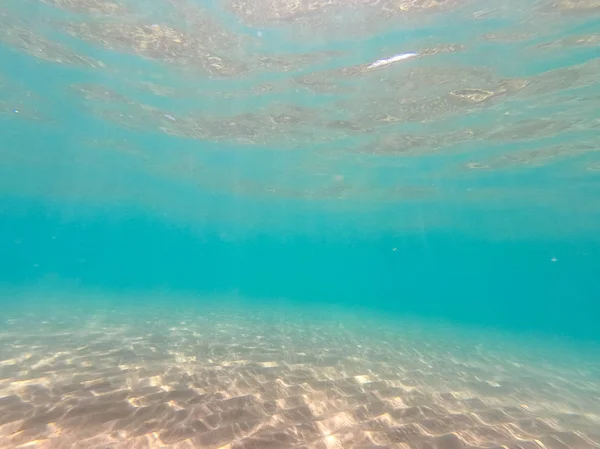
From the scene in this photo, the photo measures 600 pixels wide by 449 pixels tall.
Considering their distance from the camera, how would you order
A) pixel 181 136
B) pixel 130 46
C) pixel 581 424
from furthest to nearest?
pixel 181 136 → pixel 130 46 → pixel 581 424

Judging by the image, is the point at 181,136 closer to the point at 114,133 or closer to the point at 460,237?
the point at 114,133

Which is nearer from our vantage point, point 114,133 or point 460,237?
point 114,133

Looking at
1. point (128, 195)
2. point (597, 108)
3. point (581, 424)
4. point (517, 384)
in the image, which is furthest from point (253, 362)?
point (128, 195)

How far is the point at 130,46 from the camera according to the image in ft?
47.6

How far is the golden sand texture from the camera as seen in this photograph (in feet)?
15.8

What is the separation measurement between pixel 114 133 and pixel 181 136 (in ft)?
18.2

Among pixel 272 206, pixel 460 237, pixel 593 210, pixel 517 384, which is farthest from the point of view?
pixel 460 237

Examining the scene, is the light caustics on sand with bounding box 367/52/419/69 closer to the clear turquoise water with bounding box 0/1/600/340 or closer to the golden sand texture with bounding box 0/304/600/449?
the clear turquoise water with bounding box 0/1/600/340

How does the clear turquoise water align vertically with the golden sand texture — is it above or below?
above

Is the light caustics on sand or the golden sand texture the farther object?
the light caustics on sand

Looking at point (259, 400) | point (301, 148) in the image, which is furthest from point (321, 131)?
point (259, 400)

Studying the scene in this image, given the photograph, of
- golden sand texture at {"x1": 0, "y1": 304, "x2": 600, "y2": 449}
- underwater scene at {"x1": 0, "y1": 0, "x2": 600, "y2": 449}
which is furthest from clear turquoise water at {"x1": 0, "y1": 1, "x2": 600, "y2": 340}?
golden sand texture at {"x1": 0, "y1": 304, "x2": 600, "y2": 449}

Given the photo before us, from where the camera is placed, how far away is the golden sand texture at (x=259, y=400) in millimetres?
4809

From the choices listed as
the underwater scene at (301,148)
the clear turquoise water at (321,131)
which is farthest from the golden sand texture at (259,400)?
the clear turquoise water at (321,131)
